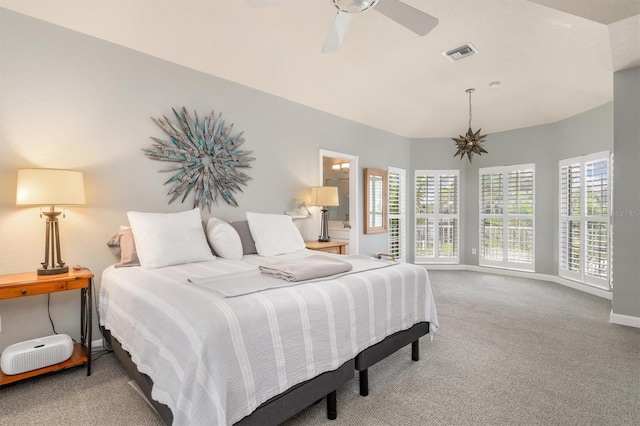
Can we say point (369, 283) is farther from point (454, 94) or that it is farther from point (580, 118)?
point (580, 118)

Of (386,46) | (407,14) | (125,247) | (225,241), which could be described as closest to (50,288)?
(125,247)

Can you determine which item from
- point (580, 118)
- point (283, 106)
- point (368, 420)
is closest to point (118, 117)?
point (283, 106)

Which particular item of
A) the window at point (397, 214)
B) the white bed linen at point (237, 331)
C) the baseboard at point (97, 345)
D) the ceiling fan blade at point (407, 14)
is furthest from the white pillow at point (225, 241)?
the window at point (397, 214)

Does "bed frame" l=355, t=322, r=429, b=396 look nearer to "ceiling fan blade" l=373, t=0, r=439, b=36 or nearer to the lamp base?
"ceiling fan blade" l=373, t=0, r=439, b=36

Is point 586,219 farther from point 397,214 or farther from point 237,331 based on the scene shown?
point 237,331

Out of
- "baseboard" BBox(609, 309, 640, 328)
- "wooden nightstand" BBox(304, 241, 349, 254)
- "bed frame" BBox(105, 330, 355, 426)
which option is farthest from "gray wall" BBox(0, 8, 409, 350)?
"baseboard" BBox(609, 309, 640, 328)

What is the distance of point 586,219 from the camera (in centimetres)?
479

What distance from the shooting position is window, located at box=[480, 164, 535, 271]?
579 cm

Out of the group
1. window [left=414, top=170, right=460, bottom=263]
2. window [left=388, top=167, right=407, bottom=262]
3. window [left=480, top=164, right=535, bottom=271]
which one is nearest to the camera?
window [left=480, top=164, right=535, bottom=271]

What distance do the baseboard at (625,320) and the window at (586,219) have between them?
3.85 feet

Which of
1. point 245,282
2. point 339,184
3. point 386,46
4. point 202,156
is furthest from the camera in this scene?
point 339,184

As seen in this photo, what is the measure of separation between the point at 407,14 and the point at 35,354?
344 cm

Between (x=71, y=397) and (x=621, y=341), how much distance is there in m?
4.53

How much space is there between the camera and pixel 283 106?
4309 millimetres
